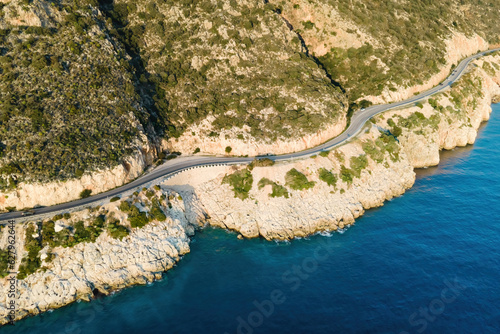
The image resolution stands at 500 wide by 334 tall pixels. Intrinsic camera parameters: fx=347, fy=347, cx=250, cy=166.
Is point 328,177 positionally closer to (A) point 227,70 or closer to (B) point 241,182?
(B) point 241,182

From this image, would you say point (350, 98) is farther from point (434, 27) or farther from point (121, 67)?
point (121, 67)

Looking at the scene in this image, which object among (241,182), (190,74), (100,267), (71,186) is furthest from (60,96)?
(241,182)

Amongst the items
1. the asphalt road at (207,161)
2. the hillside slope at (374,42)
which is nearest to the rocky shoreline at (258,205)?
the asphalt road at (207,161)

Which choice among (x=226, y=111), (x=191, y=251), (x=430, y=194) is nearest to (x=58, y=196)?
(x=191, y=251)

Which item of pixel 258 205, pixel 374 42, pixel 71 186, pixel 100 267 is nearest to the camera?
pixel 100 267

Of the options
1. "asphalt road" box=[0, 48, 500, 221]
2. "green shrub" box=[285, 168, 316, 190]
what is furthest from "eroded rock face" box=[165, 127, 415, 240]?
"asphalt road" box=[0, 48, 500, 221]
